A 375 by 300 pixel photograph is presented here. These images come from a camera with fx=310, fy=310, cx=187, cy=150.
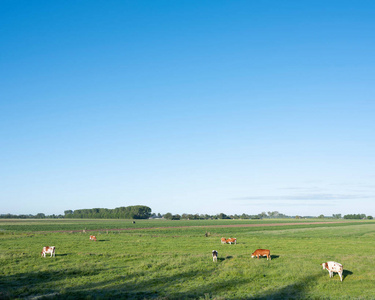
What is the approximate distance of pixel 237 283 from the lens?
68.0 feet

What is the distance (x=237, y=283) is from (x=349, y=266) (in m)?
11.0

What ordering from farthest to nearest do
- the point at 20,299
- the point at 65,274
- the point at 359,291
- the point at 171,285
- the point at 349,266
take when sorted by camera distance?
the point at 349,266, the point at 65,274, the point at 171,285, the point at 359,291, the point at 20,299

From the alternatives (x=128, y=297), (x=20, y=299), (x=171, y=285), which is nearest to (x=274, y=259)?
(x=171, y=285)

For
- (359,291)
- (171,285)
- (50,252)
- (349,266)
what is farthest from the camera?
(50,252)

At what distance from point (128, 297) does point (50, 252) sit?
1922 centimetres

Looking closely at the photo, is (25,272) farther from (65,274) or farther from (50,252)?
(50,252)

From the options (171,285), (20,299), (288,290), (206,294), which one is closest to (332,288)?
(288,290)

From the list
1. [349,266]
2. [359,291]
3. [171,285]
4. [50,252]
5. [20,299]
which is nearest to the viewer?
[20,299]

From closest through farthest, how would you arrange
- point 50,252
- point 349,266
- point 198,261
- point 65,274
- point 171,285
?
point 171,285, point 65,274, point 349,266, point 198,261, point 50,252

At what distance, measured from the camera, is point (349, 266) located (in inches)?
1000

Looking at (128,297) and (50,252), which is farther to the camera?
(50,252)

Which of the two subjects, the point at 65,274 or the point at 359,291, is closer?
the point at 359,291

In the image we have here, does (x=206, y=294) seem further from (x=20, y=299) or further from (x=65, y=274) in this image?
(x=65, y=274)

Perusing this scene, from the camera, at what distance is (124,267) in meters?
25.9
